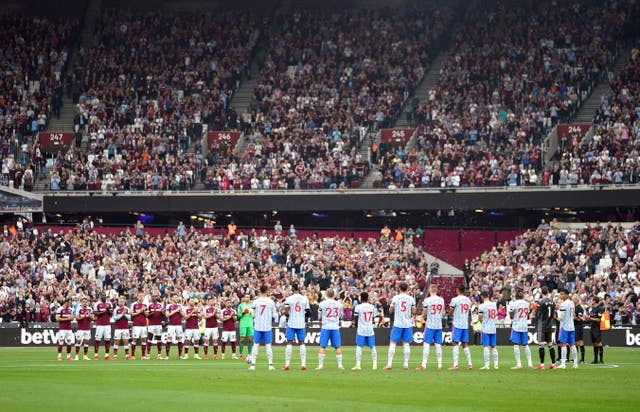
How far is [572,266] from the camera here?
5519 centimetres

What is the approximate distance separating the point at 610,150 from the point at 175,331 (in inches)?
1286

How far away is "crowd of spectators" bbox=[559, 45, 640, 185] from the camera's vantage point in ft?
202

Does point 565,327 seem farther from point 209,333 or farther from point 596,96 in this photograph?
point 596,96

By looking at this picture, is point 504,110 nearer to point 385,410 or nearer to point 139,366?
point 139,366

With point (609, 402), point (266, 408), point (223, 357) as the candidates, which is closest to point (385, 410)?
point (266, 408)

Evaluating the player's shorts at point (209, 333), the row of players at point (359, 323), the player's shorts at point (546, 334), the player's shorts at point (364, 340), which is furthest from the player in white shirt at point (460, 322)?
the player's shorts at point (209, 333)

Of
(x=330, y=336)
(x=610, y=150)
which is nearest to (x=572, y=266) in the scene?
(x=610, y=150)

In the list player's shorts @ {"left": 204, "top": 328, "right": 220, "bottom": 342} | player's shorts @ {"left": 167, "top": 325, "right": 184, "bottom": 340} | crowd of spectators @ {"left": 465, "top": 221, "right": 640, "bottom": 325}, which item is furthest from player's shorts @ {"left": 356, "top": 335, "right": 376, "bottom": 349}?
crowd of spectators @ {"left": 465, "top": 221, "right": 640, "bottom": 325}

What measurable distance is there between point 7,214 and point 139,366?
116ft

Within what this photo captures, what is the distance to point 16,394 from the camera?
23.6m

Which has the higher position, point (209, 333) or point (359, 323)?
point (359, 323)

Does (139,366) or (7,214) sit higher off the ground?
(7,214)

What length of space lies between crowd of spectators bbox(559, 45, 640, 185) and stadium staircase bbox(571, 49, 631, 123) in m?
1.49

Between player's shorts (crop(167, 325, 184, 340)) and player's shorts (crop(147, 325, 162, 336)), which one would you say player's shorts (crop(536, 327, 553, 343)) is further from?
player's shorts (crop(147, 325, 162, 336))
